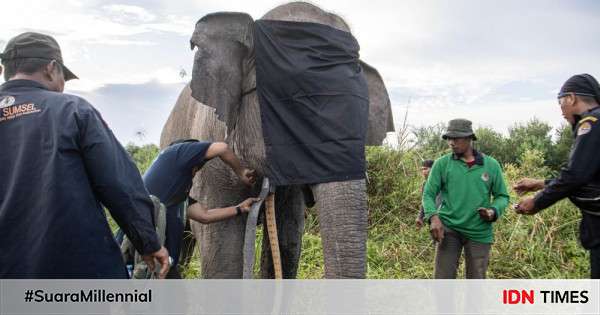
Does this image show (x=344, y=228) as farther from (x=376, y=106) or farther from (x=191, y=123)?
(x=191, y=123)

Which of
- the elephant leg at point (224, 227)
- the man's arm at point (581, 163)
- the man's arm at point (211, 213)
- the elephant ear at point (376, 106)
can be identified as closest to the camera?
the man's arm at point (581, 163)

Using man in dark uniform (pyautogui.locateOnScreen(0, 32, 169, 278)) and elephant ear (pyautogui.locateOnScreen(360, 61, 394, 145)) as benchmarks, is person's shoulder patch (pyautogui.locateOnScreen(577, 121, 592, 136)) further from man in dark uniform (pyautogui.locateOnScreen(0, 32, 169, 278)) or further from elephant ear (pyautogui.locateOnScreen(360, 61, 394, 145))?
man in dark uniform (pyautogui.locateOnScreen(0, 32, 169, 278))

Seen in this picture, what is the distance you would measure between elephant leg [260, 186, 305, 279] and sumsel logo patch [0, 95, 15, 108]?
2308mm

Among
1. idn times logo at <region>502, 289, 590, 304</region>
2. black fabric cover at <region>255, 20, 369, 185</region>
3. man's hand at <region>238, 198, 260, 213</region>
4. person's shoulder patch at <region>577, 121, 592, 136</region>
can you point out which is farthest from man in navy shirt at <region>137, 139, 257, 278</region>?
idn times logo at <region>502, 289, 590, 304</region>

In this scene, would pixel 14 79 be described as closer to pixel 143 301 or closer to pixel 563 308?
pixel 143 301

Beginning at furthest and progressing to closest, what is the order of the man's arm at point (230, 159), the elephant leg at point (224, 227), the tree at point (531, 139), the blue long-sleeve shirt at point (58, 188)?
the tree at point (531, 139) < the elephant leg at point (224, 227) < the man's arm at point (230, 159) < the blue long-sleeve shirt at point (58, 188)

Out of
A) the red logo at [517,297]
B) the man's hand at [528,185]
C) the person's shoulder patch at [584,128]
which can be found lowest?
the red logo at [517,297]

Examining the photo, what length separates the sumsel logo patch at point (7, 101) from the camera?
2936 mm

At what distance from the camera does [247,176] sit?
4.30m

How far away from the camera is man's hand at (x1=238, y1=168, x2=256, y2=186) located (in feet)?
14.0

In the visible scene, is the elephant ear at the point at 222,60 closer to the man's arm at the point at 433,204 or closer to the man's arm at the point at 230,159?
the man's arm at the point at 230,159

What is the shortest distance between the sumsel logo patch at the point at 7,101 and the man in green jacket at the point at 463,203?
10.6 feet

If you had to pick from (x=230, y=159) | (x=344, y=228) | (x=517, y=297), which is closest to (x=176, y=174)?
(x=230, y=159)

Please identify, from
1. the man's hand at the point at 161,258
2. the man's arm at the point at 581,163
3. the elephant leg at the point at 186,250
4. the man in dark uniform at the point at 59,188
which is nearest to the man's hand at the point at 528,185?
the man's arm at the point at 581,163
